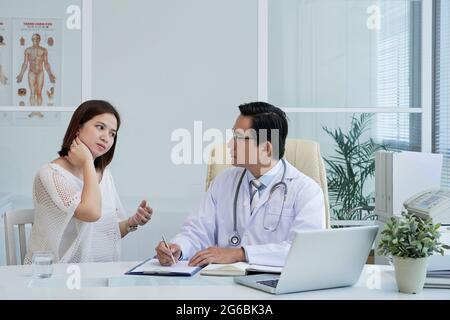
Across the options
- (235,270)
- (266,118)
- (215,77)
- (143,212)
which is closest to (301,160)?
(266,118)

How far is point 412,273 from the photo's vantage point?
2.19m

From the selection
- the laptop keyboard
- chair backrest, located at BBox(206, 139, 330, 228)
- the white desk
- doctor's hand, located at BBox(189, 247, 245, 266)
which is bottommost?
the white desk

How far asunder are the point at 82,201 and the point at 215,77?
6.29 ft

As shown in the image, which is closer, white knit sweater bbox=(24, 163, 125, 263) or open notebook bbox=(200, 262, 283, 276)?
open notebook bbox=(200, 262, 283, 276)

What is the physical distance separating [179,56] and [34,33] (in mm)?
934

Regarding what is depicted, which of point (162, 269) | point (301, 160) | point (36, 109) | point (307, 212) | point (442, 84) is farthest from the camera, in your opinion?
point (442, 84)

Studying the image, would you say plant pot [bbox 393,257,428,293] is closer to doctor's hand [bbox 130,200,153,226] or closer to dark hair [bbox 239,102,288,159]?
dark hair [bbox 239,102,288,159]

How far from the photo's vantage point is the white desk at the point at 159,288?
213 cm

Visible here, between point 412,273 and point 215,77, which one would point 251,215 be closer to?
point 412,273

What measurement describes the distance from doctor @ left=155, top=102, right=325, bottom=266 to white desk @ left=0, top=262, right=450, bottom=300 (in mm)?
455

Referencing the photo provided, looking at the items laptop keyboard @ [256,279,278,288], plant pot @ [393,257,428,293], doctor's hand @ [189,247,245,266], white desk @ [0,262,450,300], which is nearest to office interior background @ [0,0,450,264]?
doctor's hand @ [189,247,245,266]

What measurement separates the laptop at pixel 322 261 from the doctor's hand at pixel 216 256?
0.32 m

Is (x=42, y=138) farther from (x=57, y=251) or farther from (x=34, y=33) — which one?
A: (x=57, y=251)

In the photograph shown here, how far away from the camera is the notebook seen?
2428 millimetres
